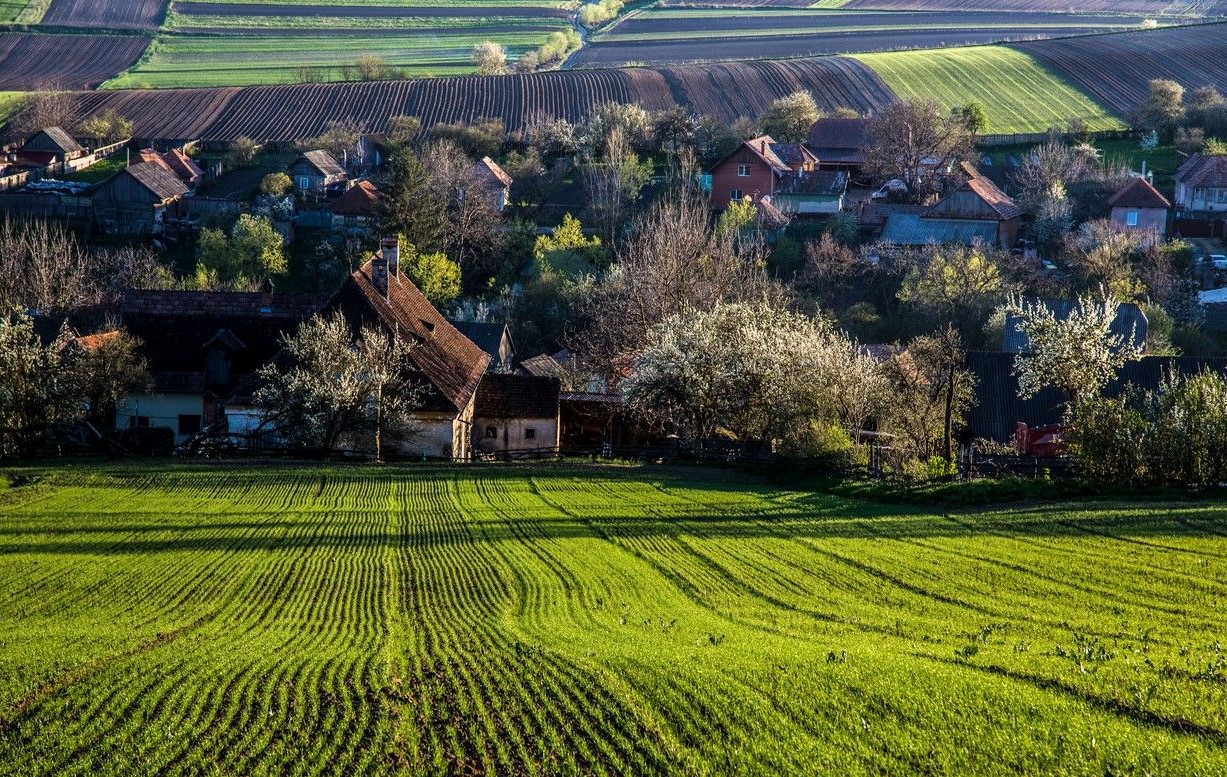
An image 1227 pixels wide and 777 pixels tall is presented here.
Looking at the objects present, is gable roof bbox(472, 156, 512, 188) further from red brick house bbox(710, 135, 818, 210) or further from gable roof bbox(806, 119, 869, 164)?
gable roof bbox(806, 119, 869, 164)

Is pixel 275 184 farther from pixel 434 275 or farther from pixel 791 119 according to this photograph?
pixel 791 119

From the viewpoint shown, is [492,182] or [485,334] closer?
[485,334]

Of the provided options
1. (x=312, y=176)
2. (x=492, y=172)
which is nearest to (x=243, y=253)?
(x=312, y=176)

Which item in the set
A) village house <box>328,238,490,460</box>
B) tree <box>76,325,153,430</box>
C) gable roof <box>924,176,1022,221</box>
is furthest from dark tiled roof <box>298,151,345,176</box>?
tree <box>76,325,153,430</box>

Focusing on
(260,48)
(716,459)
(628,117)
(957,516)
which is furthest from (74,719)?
(260,48)

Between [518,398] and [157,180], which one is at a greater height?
[157,180]

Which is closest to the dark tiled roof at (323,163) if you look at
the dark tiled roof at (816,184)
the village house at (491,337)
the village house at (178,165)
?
the village house at (178,165)

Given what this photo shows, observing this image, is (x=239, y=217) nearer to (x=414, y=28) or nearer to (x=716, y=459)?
(x=716, y=459)
